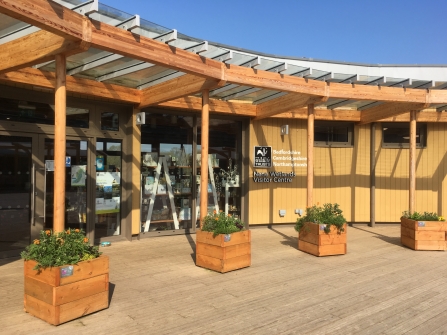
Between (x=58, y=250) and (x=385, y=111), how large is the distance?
8472 millimetres

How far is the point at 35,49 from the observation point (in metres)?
4.70

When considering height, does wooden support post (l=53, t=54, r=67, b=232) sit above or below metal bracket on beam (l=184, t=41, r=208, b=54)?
below

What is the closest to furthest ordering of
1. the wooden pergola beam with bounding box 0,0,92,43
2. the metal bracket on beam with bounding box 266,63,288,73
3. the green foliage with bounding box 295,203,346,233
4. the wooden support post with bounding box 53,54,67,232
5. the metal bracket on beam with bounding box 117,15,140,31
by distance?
the wooden pergola beam with bounding box 0,0,92,43 → the wooden support post with bounding box 53,54,67,232 → the metal bracket on beam with bounding box 117,15,140,31 → the metal bracket on beam with bounding box 266,63,288,73 → the green foliage with bounding box 295,203,346,233

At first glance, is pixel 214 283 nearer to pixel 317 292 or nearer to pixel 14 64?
pixel 317 292

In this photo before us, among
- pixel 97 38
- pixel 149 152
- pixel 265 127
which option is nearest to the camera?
pixel 97 38

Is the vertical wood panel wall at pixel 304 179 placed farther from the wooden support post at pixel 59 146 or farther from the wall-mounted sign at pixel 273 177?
the wooden support post at pixel 59 146

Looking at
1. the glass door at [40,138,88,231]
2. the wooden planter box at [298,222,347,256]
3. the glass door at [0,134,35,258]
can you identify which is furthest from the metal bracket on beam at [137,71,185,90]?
the wooden planter box at [298,222,347,256]

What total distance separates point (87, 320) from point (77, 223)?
3924 mm

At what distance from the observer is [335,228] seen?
7.00m

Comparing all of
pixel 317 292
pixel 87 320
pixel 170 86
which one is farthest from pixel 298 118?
pixel 87 320

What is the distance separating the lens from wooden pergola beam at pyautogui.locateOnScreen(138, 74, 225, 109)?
637 centimetres

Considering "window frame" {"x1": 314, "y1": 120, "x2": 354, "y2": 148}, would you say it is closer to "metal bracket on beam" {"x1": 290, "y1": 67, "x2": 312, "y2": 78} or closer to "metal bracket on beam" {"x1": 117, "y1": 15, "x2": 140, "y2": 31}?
"metal bracket on beam" {"x1": 290, "y1": 67, "x2": 312, "y2": 78}

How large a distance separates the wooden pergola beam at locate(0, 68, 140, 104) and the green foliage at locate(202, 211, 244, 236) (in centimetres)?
330

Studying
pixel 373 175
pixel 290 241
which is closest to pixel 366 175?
pixel 373 175
